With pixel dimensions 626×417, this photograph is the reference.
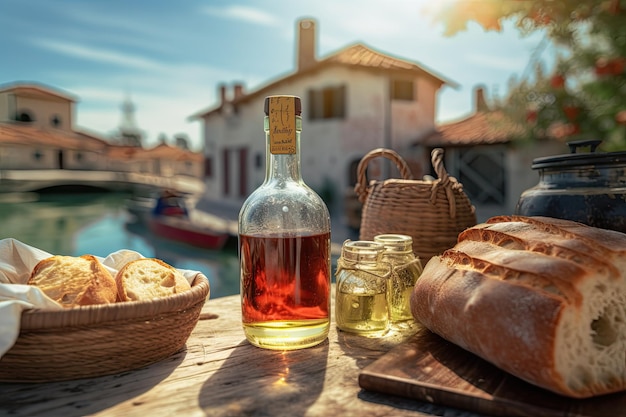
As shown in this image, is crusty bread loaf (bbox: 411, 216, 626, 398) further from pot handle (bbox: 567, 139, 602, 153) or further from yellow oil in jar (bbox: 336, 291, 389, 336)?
pot handle (bbox: 567, 139, 602, 153)

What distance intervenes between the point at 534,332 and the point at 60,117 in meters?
32.6

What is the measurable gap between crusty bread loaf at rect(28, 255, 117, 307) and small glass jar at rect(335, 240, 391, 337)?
1.56 ft

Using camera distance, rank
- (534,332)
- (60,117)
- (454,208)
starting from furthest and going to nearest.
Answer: (60,117), (454,208), (534,332)

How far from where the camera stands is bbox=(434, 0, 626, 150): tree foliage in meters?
1.20

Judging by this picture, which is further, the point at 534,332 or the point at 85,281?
the point at 85,281

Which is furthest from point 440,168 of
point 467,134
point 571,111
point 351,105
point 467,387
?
point 467,134

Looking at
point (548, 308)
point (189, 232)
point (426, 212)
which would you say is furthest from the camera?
point (189, 232)

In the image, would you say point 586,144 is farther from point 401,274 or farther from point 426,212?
point 401,274

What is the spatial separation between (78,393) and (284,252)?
424 millimetres

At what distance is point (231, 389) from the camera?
0.84m

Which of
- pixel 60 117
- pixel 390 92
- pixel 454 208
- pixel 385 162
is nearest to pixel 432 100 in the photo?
pixel 390 92

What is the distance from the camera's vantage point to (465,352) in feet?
3.14

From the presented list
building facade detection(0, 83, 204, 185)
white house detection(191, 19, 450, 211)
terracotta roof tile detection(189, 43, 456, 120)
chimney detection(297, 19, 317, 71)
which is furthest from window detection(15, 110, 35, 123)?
chimney detection(297, 19, 317, 71)

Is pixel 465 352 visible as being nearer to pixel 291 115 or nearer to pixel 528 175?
pixel 291 115
